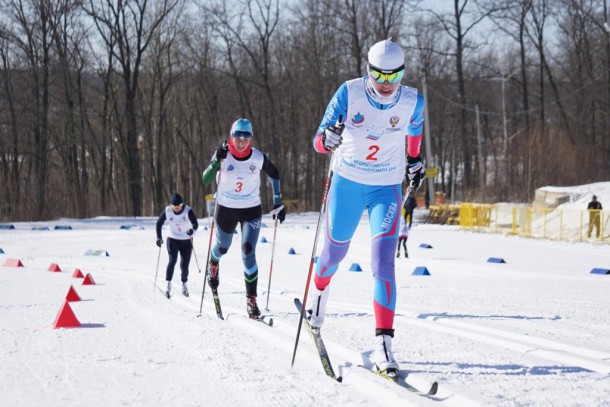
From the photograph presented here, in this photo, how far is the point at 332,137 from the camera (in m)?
4.77

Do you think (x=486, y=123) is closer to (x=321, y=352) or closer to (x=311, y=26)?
(x=311, y=26)

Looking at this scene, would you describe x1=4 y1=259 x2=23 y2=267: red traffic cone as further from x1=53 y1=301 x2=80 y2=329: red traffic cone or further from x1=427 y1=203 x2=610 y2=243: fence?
x1=427 y1=203 x2=610 y2=243: fence

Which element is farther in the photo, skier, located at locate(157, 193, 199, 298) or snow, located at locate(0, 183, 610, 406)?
skier, located at locate(157, 193, 199, 298)

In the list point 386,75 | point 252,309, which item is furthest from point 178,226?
point 386,75

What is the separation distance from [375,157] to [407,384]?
1672 mm

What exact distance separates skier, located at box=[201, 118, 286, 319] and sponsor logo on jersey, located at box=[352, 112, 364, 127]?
125 inches

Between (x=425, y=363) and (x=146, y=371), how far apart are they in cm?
193

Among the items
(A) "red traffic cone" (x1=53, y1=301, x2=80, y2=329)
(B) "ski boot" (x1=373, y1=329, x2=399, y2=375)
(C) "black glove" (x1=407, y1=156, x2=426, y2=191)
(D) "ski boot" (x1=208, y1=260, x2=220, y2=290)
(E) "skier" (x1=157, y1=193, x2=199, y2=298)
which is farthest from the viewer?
(E) "skier" (x1=157, y1=193, x2=199, y2=298)

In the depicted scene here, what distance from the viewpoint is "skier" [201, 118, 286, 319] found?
805 centimetres

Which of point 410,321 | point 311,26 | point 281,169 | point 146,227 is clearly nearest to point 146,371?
point 410,321

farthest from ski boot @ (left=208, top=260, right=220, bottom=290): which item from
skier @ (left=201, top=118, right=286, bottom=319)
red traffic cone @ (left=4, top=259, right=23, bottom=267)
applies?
red traffic cone @ (left=4, top=259, right=23, bottom=267)

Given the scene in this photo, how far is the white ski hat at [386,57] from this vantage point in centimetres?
474

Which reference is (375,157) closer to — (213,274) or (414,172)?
(414,172)

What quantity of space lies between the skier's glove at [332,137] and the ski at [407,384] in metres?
1.56
